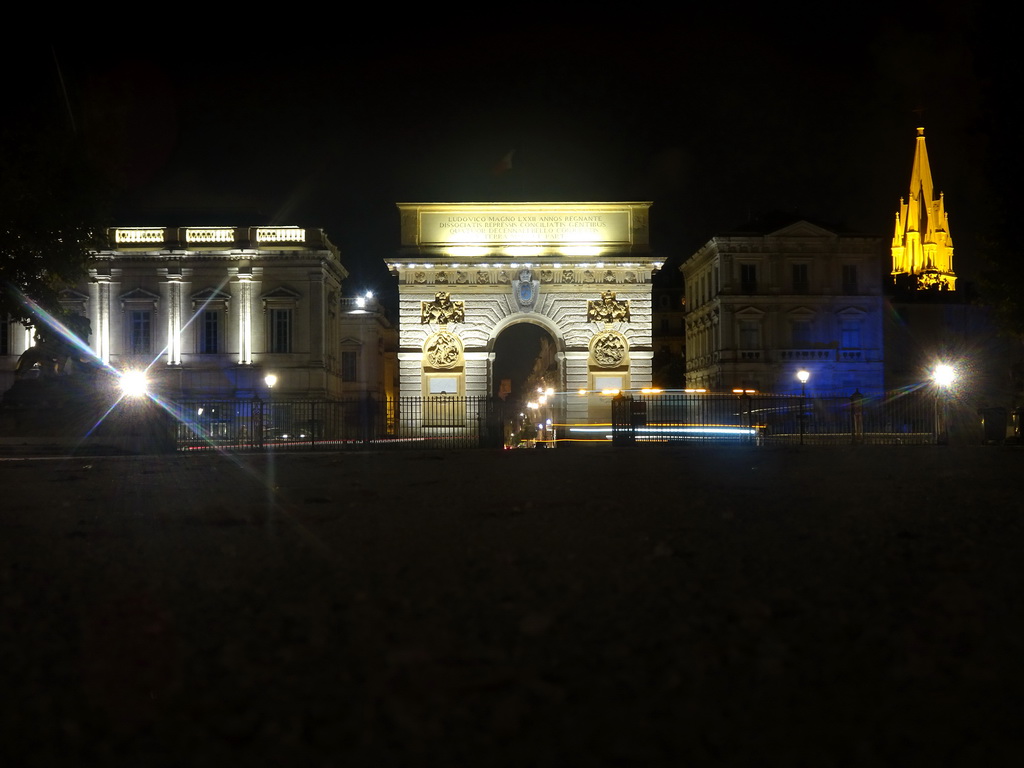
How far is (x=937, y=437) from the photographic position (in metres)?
25.7

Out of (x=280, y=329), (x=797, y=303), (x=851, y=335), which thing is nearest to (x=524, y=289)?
(x=280, y=329)

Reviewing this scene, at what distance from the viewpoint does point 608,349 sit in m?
41.7

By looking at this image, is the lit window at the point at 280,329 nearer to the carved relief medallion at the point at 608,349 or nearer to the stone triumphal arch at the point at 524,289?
the stone triumphal arch at the point at 524,289

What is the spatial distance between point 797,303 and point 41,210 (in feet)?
129

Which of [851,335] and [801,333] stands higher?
[801,333]

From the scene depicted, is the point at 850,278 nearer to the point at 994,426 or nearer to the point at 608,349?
the point at 608,349

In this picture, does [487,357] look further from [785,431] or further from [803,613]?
[803,613]

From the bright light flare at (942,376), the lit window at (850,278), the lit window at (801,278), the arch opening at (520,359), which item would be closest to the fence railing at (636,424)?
the bright light flare at (942,376)

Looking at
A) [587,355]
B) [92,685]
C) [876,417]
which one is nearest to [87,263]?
[587,355]

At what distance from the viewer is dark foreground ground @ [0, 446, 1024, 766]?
110 inches

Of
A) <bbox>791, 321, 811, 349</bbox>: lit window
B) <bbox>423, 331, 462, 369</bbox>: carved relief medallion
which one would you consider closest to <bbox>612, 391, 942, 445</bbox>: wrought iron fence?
<bbox>423, 331, 462, 369</bbox>: carved relief medallion

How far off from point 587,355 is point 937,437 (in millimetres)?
17726

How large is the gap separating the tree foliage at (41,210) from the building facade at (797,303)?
35.3 metres

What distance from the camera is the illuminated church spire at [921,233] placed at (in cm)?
9756
